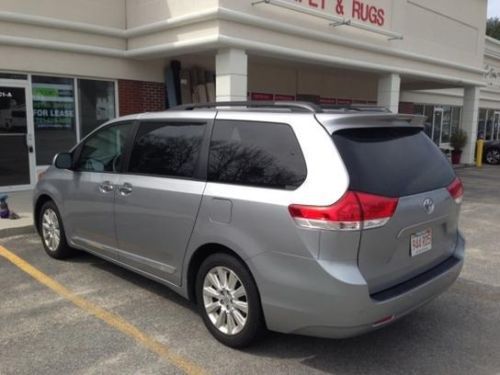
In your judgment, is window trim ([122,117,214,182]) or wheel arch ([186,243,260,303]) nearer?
wheel arch ([186,243,260,303])

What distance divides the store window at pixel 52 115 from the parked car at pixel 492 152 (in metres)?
17.6

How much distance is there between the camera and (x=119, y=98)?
1062 centimetres

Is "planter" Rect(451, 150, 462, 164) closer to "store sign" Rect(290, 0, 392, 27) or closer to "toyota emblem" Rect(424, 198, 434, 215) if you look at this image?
"store sign" Rect(290, 0, 392, 27)

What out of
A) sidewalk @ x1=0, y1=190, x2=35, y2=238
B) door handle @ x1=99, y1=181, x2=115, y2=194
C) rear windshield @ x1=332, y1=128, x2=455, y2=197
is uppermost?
rear windshield @ x1=332, y1=128, x2=455, y2=197

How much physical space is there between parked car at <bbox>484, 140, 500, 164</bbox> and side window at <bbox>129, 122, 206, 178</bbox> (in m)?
19.9

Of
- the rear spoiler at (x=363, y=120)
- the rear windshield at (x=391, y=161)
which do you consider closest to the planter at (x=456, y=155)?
the rear windshield at (x=391, y=161)

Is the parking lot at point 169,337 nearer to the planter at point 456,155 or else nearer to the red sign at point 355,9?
the red sign at point 355,9

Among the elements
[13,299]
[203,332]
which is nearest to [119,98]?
[13,299]

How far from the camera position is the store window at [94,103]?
10.2 metres

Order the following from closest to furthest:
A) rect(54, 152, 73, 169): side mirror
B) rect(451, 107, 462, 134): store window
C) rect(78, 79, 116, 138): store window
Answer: rect(54, 152, 73, 169): side mirror, rect(78, 79, 116, 138): store window, rect(451, 107, 462, 134): store window

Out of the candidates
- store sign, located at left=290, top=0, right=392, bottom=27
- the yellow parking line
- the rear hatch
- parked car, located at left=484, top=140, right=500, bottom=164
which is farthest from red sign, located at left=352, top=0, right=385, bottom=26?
Answer: parked car, located at left=484, top=140, right=500, bottom=164

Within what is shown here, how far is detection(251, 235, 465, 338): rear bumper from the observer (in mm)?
2959

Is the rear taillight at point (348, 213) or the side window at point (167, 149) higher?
the side window at point (167, 149)

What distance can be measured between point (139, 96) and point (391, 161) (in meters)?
8.55
